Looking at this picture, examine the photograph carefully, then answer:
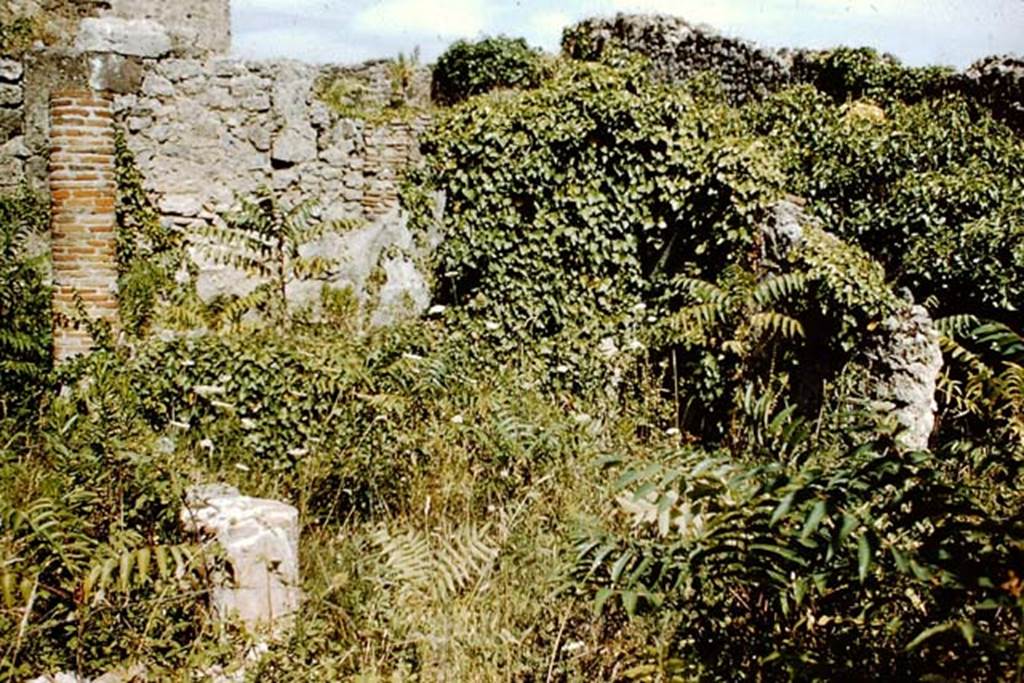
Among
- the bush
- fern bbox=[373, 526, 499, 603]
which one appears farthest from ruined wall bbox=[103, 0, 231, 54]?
fern bbox=[373, 526, 499, 603]

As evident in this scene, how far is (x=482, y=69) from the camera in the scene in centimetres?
1572

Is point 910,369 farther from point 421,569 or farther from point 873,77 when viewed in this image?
point 873,77

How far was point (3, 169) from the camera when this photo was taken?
8930 mm

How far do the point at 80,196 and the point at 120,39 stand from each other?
10.8 feet

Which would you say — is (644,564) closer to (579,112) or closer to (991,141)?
(579,112)

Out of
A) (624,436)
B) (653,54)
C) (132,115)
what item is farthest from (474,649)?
(653,54)

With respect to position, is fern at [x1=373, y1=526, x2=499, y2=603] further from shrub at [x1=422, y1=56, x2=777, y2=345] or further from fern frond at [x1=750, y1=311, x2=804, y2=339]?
shrub at [x1=422, y1=56, x2=777, y2=345]

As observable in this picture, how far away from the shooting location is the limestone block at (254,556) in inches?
158

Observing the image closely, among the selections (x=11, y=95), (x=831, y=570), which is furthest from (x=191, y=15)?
(x=831, y=570)

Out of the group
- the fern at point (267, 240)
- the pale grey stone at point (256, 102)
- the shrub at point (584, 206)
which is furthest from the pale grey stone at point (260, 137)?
the shrub at point (584, 206)

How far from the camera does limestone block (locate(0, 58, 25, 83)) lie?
885 centimetres

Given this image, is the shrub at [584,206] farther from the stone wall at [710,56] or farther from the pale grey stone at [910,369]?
the stone wall at [710,56]

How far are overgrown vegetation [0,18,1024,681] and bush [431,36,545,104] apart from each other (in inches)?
216

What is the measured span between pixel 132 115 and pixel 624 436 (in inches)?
263
